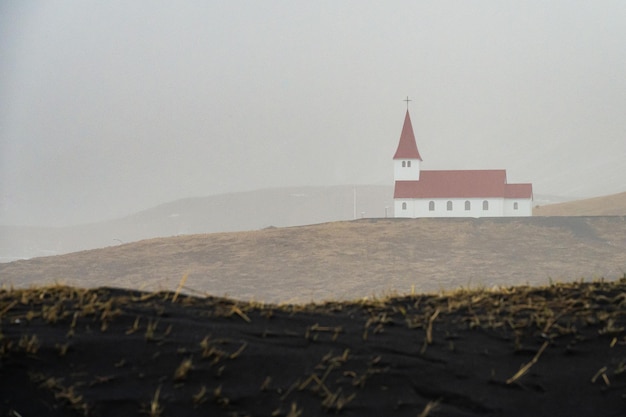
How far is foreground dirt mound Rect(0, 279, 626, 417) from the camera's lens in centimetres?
292

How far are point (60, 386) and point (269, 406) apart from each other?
77 cm

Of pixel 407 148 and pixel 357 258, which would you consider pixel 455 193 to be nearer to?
pixel 407 148

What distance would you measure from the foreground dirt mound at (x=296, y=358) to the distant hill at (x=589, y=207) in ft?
88.0

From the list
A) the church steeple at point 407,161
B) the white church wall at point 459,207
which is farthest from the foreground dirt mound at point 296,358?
the church steeple at point 407,161

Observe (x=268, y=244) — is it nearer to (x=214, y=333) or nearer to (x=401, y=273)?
(x=401, y=273)

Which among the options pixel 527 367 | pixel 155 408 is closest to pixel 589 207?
pixel 527 367

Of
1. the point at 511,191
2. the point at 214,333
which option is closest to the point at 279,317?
the point at 214,333

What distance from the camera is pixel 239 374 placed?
3.09 metres

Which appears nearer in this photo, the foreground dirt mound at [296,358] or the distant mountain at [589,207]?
the foreground dirt mound at [296,358]

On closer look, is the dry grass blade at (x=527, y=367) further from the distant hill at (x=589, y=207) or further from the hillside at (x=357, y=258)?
the distant hill at (x=589, y=207)

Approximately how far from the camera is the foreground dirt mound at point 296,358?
9.59 feet

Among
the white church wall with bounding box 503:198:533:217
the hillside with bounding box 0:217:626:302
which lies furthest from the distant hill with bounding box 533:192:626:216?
the hillside with bounding box 0:217:626:302

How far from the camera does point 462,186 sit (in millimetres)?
27188

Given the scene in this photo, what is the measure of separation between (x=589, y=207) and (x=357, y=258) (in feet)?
52.2
